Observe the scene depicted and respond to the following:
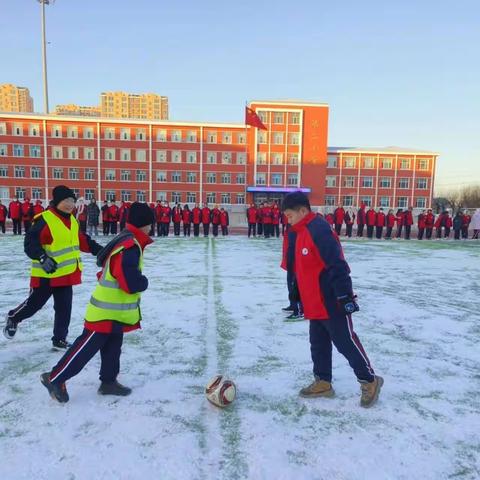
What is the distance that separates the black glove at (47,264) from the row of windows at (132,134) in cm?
5475

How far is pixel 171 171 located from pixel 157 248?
43962 mm

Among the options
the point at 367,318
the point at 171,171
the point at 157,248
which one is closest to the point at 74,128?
the point at 171,171

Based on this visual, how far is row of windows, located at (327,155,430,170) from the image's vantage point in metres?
A: 60.5

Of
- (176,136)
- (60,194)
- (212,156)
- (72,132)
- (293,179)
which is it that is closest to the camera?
(60,194)

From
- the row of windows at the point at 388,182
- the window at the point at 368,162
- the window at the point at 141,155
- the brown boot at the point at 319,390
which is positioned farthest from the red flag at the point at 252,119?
A: the brown boot at the point at 319,390

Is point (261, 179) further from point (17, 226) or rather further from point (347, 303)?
point (347, 303)

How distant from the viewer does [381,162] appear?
2393 inches

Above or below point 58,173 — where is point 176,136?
above

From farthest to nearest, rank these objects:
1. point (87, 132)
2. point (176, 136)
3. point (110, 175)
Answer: point (176, 136)
point (110, 175)
point (87, 132)

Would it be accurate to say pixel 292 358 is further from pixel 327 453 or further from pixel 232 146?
pixel 232 146

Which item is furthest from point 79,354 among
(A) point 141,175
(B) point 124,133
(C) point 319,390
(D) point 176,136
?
(B) point 124,133

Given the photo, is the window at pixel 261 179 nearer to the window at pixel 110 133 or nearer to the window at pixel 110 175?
the window at pixel 110 175

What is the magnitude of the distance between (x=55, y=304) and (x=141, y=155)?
54.8 metres

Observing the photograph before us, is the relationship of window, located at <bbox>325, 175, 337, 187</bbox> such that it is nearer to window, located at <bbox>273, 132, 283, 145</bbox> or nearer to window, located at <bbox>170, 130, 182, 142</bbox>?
window, located at <bbox>273, 132, 283, 145</bbox>
